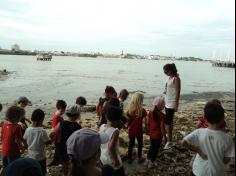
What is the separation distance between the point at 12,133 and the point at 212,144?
3.47 metres

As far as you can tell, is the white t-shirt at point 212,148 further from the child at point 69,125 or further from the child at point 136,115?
the child at point 136,115

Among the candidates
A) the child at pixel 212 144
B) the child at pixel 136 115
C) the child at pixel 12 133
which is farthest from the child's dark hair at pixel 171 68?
the child at pixel 212 144

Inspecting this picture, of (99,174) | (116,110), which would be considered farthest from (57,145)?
(99,174)

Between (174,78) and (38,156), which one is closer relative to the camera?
(38,156)

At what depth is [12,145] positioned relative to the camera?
20.2ft

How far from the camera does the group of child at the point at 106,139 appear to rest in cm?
319

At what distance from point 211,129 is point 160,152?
4.67 m

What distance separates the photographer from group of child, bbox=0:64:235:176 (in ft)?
10.5

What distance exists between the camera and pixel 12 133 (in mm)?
6082

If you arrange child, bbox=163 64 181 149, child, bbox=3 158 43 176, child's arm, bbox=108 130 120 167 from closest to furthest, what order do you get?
1. child, bbox=3 158 43 176
2. child's arm, bbox=108 130 120 167
3. child, bbox=163 64 181 149

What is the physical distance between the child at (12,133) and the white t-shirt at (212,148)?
10.1 feet

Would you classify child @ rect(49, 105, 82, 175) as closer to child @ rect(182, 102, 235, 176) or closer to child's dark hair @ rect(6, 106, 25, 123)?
child's dark hair @ rect(6, 106, 25, 123)

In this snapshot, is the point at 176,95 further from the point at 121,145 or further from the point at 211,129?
the point at 211,129

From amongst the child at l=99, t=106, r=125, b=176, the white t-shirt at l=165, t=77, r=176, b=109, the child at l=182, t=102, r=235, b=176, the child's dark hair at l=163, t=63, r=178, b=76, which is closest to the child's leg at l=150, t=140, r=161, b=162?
the white t-shirt at l=165, t=77, r=176, b=109
